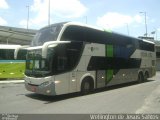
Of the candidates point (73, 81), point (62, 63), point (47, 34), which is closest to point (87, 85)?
point (73, 81)

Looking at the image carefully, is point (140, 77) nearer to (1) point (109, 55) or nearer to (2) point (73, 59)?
(1) point (109, 55)

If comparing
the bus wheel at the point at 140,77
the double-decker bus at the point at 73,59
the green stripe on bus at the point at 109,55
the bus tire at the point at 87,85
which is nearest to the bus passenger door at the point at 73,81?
the double-decker bus at the point at 73,59

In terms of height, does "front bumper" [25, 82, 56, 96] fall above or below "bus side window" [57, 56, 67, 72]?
below

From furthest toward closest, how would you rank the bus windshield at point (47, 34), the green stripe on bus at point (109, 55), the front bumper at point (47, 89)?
the green stripe on bus at point (109, 55) → the bus windshield at point (47, 34) → the front bumper at point (47, 89)

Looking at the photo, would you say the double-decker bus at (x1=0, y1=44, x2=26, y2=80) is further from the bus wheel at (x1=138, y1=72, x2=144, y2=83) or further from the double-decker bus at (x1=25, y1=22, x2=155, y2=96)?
the bus wheel at (x1=138, y1=72, x2=144, y2=83)

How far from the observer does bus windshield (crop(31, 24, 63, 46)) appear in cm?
1326

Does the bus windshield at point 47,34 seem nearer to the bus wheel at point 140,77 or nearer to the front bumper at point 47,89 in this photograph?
the front bumper at point 47,89

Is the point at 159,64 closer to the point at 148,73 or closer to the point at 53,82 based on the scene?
the point at 148,73

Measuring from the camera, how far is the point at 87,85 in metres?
15.3

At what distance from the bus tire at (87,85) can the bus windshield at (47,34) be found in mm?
3234

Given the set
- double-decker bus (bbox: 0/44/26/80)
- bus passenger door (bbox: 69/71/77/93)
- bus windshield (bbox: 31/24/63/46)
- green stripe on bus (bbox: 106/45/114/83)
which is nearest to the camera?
bus windshield (bbox: 31/24/63/46)

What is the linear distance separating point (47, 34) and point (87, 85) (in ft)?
12.3

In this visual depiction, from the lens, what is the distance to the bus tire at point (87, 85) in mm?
14961

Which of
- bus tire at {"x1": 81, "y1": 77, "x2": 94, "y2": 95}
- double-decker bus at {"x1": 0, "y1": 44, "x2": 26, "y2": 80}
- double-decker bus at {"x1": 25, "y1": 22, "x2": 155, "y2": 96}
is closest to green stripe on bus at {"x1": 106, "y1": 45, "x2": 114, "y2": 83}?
double-decker bus at {"x1": 25, "y1": 22, "x2": 155, "y2": 96}
